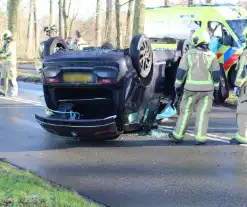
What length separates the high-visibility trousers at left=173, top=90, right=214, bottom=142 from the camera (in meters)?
6.04

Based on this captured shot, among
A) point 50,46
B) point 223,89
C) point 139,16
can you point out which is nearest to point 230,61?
point 139,16

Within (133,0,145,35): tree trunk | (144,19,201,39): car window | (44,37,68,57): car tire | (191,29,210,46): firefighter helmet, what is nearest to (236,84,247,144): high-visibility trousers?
(191,29,210,46): firefighter helmet

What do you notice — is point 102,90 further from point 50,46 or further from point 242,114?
point 242,114

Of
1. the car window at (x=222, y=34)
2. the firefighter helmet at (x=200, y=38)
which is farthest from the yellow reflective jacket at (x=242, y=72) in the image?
the car window at (x=222, y=34)

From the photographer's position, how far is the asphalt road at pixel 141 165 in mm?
4250

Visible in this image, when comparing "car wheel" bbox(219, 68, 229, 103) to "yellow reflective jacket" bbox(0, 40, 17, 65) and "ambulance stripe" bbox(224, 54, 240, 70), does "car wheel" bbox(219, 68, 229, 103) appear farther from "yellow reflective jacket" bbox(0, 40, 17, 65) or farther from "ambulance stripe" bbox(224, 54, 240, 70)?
"yellow reflective jacket" bbox(0, 40, 17, 65)

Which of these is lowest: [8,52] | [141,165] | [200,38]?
[141,165]

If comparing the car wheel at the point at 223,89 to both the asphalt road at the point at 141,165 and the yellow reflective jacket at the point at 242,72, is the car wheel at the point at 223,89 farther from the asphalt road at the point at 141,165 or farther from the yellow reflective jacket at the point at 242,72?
the asphalt road at the point at 141,165

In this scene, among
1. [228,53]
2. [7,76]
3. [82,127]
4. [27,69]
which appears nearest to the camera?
[82,127]

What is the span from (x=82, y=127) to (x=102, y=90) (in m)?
0.64

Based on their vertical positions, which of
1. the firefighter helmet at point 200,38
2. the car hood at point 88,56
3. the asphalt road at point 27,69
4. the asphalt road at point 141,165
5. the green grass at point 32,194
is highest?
the firefighter helmet at point 200,38

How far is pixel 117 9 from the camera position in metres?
22.4

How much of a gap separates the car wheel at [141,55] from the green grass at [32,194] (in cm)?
202

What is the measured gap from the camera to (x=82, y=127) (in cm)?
559
